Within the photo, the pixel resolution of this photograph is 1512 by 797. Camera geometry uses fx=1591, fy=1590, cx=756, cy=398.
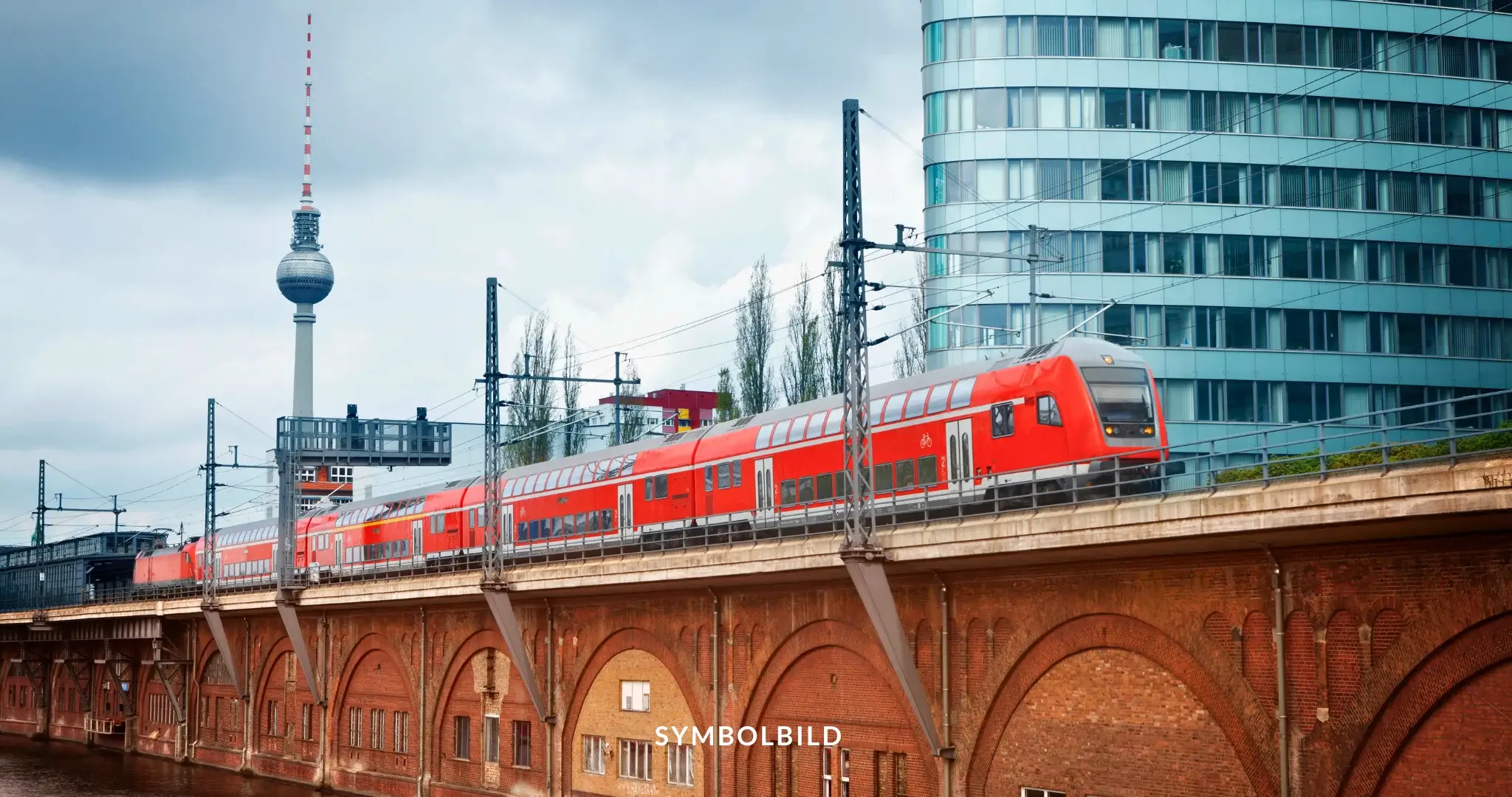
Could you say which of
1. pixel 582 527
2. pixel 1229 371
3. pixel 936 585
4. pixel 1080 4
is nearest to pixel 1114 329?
pixel 1229 371

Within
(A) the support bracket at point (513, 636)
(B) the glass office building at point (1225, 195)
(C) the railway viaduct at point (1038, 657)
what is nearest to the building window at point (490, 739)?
(C) the railway viaduct at point (1038, 657)

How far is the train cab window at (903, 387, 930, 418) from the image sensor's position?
37.9 metres

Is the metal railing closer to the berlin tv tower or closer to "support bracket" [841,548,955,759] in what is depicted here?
"support bracket" [841,548,955,759]

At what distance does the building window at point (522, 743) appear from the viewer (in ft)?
163

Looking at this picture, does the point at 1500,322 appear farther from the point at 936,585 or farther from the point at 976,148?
the point at 936,585

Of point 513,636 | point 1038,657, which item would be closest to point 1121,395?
point 1038,657

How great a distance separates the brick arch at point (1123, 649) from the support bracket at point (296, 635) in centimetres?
3894

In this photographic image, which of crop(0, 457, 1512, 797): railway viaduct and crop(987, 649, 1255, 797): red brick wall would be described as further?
crop(987, 649, 1255, 797): red brick wall

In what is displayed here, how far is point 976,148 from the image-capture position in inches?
2547

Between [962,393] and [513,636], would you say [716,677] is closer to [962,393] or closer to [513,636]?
[962,393]

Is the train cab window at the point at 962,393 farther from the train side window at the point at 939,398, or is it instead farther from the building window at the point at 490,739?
the building window at the point at 490,739

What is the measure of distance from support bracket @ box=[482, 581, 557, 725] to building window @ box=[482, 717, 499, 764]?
10.1 ft

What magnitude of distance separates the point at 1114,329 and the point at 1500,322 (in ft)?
55.5

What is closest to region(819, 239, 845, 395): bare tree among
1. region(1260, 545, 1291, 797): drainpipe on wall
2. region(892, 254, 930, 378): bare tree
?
region(892, 254, 930, 378): bare tree
